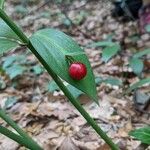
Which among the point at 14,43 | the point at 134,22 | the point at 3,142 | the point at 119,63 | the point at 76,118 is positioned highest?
the point at 14,43

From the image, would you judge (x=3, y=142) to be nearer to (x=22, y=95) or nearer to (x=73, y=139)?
(x=73, y=139)

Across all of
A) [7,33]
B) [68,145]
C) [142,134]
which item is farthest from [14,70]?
[7,33]

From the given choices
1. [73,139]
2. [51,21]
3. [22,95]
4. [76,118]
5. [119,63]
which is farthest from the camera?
[51,21]

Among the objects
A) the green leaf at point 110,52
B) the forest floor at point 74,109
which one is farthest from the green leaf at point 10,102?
the green leaf at point 110,52

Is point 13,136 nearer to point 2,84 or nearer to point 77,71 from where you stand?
point 77,71

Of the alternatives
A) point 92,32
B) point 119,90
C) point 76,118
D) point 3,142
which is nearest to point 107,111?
point 76,118

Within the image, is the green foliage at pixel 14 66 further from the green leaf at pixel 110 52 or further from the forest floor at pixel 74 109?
the green leaf at pixel 110 52

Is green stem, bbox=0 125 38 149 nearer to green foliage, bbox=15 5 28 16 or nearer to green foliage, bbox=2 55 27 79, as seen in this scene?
green foliage, bbox=2 55 27 79
